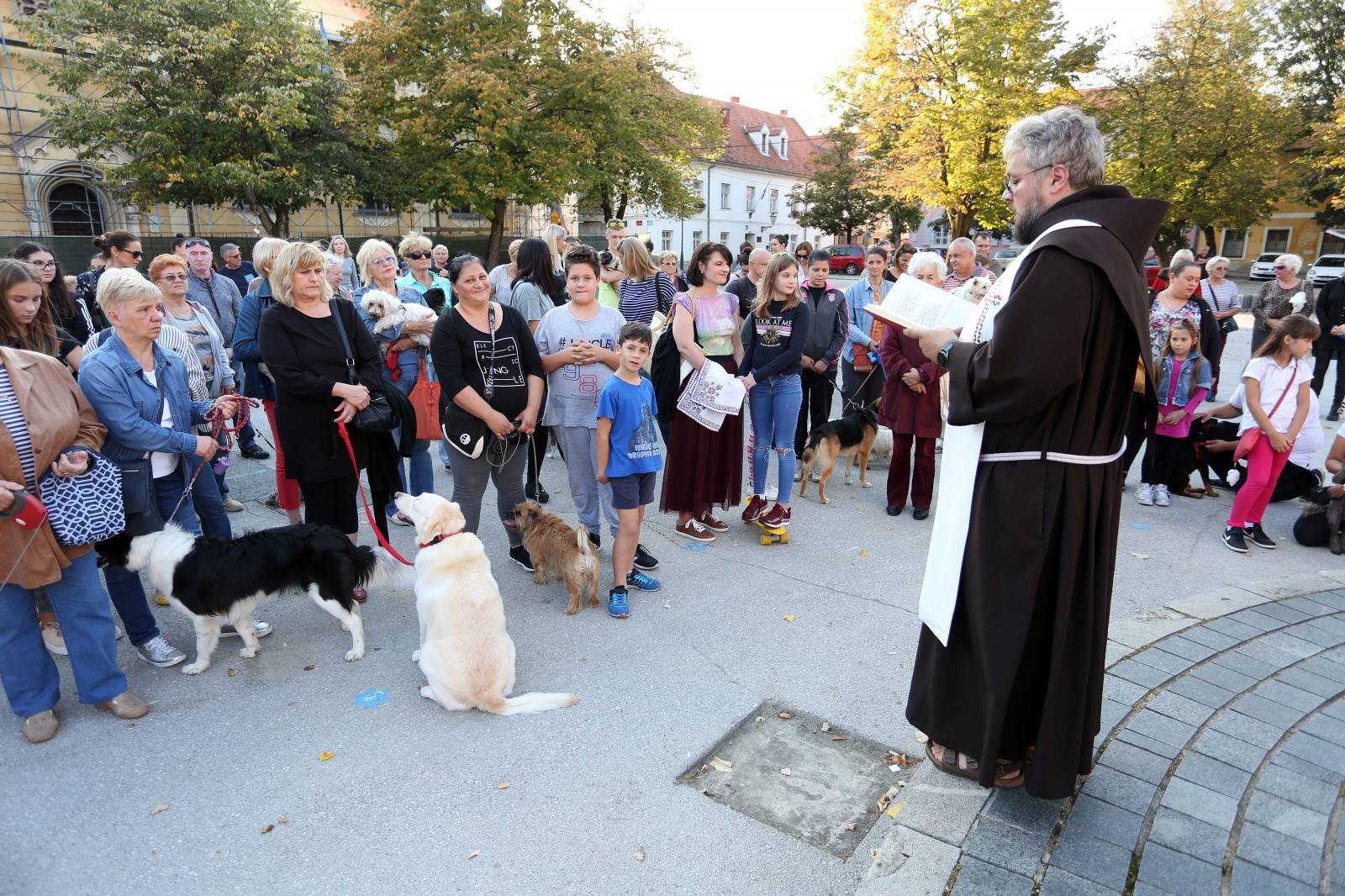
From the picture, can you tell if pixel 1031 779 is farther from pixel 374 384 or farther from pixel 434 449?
pixel 434 449

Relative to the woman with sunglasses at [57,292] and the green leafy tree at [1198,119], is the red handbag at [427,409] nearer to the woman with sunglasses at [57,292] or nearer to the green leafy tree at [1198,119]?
the woman with sunglasses at [57,292]

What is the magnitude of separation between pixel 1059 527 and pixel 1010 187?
1238 millimetres

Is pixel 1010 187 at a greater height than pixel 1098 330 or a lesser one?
greater

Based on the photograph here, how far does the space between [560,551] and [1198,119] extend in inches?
1218

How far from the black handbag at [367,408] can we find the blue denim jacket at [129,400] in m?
0.87

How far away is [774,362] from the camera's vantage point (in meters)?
5.80

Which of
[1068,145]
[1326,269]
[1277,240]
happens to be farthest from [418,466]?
[1277,240]

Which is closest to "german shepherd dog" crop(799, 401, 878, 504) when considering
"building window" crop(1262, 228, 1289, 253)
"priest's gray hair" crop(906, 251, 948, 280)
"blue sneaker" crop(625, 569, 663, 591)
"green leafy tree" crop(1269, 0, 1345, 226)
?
"priest's gray hair" crop(906, 251, 948, 280)

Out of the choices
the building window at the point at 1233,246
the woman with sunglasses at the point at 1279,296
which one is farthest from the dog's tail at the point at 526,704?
the building window at the point at 1233,246

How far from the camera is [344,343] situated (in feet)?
15.0

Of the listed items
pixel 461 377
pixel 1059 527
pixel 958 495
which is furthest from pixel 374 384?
pixel 1059 527

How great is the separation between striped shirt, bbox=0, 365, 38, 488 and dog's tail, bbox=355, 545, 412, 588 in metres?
1.49

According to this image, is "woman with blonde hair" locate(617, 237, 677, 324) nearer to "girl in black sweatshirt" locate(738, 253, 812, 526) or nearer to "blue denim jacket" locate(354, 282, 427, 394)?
"girl in black sweatshirt" locate(738, 253, 812, 526)

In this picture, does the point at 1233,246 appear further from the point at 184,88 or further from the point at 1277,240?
the point at 184,88
